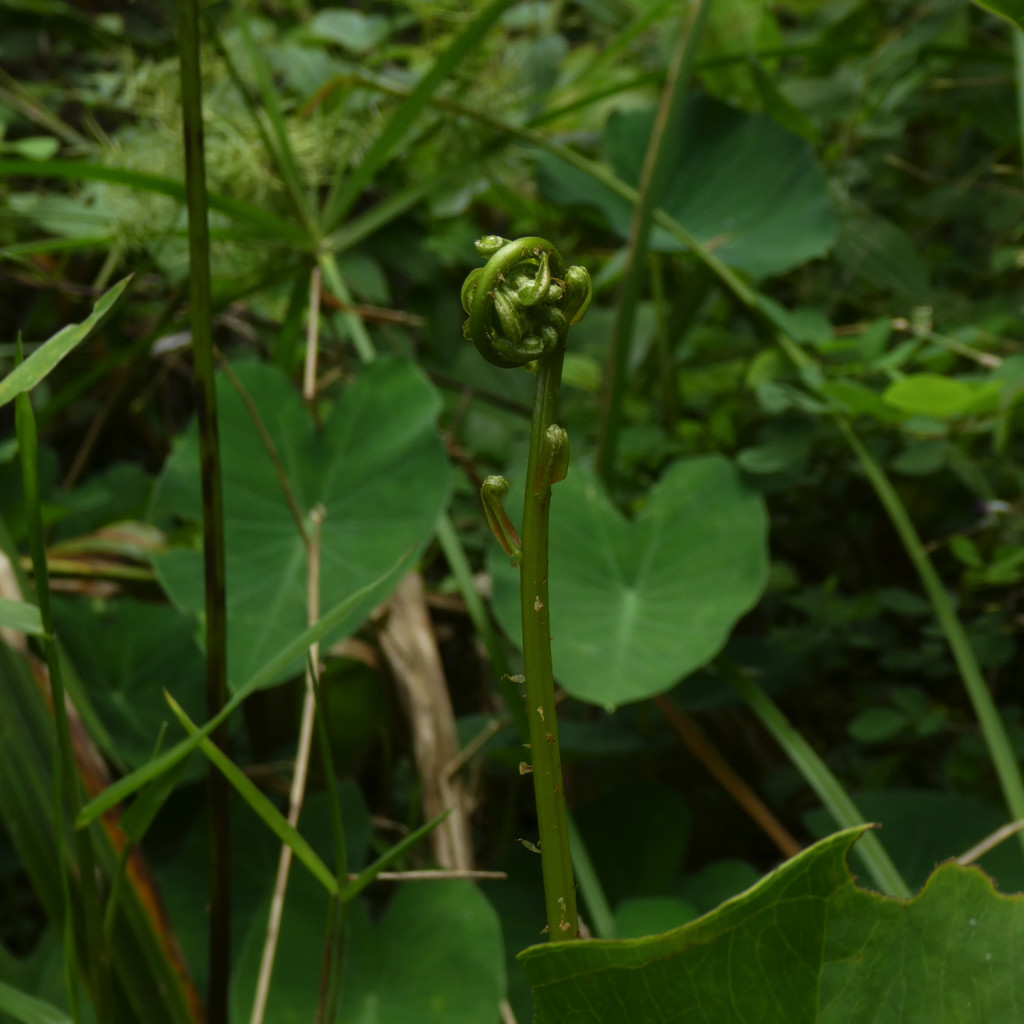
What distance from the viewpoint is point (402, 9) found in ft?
5.05

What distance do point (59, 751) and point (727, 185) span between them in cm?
93

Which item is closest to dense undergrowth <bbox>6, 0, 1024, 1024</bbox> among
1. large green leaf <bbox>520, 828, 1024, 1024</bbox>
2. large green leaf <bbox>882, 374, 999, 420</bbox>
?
large green leaf <bbox>882, 374, 999, 420</bbox>

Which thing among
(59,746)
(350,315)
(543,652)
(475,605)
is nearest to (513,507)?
(475,605)

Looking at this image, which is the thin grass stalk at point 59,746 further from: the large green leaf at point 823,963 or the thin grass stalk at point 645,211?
the thin grass stalk at point 645,211

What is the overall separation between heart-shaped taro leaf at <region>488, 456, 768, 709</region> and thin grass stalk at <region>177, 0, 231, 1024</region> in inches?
9.7

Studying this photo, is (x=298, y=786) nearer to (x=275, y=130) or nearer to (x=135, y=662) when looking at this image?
Result: (x=135, y=662)

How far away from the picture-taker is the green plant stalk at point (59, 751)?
0.36m

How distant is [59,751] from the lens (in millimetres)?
373

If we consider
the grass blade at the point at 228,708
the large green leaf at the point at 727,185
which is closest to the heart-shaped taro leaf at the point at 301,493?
the grass blade at the point at 228,708

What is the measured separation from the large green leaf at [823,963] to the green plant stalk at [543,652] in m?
0.06

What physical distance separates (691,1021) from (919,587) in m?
0.85

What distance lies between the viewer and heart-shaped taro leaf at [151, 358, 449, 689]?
0.67 m

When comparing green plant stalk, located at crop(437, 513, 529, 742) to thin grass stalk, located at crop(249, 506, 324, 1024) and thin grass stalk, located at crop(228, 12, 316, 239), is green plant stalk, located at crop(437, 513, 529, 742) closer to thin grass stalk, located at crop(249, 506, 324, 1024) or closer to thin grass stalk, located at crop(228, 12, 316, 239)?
thin grass stalk, located at crop(249, 506, 324, 1024)

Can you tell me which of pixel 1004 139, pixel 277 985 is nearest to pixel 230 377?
pixel 277 985
